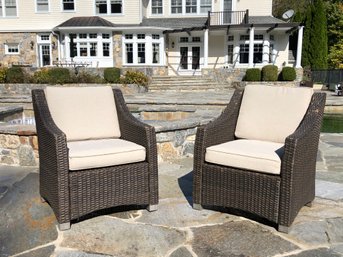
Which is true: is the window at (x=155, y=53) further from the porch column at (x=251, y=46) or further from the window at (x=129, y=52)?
the porch column at (x=251, y=46)

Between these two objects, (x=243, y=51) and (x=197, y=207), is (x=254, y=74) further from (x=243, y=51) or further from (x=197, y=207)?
(x=197, y=207)

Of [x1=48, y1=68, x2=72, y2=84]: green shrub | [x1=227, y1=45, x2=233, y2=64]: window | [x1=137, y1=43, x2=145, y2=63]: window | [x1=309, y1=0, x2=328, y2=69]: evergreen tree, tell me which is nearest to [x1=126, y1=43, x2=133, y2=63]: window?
[x1=137, y1=43, x2=145, y2=63]: window

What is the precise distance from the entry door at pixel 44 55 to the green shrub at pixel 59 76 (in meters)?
7.10

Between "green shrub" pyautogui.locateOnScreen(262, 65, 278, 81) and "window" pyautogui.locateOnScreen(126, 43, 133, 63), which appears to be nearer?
"green shrub" pyautogui.locateOnScreen(262, 65, 278, 81)

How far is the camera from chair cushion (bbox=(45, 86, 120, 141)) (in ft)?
10.1

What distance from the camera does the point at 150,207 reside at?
2.86 meters

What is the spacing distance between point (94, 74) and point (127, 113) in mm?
15241

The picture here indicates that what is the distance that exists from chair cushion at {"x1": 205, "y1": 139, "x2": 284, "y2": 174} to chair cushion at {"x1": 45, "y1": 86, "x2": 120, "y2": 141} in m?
1.04

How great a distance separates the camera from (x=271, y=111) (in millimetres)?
3127

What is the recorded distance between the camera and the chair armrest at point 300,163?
2.36 metres

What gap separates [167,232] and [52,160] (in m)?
1.01

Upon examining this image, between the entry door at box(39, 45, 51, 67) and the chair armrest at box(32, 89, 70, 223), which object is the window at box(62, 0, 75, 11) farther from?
the chair armrest at box(32, 89, 70, 223)

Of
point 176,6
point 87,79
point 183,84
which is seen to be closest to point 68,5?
point 176,6

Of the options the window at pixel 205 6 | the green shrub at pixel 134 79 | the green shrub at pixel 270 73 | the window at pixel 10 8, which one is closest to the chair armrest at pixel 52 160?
the green shrub at pixel 134 79
